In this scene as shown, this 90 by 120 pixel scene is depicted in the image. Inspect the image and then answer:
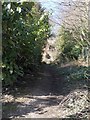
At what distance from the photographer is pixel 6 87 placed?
9750 millimetres

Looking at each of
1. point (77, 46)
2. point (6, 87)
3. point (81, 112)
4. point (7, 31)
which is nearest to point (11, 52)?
point (7, 31)

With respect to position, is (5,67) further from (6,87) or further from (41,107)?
(6,87)

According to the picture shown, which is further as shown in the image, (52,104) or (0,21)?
(52,104)

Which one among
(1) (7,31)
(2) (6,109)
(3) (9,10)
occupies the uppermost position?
(3) (9,10)

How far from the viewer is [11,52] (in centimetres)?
676

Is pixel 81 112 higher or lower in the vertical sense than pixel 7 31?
lower

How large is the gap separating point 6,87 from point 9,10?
4.84m

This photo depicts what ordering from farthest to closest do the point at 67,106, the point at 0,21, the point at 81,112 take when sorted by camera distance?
the point at 67,106, the point at 81,112, the point at 0,21

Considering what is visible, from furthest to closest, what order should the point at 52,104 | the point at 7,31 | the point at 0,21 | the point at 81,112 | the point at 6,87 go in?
the point at 6,87 < the point at 52,104 < the point at 81,112 < the point at 7,31 < the point at 0,21

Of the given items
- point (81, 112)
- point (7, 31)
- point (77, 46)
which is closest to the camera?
point (7, 31)

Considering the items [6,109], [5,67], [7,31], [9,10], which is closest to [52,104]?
[6,109]

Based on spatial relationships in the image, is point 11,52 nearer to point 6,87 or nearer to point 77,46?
point 6,87

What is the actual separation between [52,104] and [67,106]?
28.1 inches

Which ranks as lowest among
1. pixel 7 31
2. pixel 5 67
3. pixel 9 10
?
pixel 5 67
